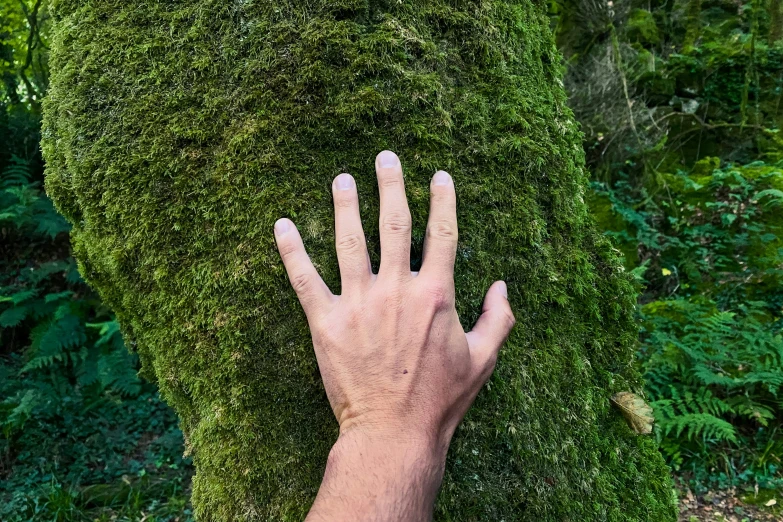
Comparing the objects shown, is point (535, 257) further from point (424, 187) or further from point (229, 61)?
point (229, 61)

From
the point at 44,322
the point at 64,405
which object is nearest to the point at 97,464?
the point at 64,405

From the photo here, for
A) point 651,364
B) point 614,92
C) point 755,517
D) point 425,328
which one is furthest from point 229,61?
point 614,92

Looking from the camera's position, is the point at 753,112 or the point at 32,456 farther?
the point at 753,112

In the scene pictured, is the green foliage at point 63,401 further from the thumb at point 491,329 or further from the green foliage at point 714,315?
the green foliage at point 714,315

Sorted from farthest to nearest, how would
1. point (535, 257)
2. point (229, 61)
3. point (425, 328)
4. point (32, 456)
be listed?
point (32, 456) < point (535, 257) < point (229, 61) < point (425, 328)

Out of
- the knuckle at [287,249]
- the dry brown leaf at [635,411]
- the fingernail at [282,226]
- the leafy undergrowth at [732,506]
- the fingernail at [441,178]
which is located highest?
the fingernail at [441,178]

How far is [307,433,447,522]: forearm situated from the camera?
3.74 feet

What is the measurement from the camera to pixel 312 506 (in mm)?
1188

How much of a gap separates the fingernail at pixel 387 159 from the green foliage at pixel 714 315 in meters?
2.47

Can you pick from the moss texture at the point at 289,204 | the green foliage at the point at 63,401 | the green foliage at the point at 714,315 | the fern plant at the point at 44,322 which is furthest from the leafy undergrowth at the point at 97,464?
the green foliage at the point at 714,315

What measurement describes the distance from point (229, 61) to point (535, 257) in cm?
118

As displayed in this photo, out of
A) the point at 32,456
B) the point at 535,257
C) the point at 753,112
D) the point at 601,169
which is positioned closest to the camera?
the point at 535,257

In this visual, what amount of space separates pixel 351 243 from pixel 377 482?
0.66 m

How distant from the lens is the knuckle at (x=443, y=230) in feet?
4.53
